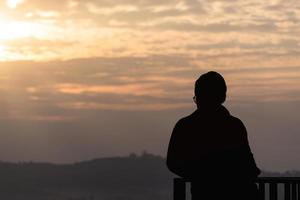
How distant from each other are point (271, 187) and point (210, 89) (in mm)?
2742

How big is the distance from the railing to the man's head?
6.82 ft

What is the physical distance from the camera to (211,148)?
7.89 m

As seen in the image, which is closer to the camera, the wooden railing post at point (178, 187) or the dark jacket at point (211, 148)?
the dark jacket at point (211, 148)

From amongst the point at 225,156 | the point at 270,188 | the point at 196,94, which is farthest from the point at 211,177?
the point at 270,188

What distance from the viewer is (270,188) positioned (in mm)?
10094

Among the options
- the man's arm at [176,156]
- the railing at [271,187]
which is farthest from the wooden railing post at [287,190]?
the man's arm at [176,156]

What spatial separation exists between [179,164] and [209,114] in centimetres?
52

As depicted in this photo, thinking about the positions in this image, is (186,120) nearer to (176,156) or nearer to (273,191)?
(176,156)

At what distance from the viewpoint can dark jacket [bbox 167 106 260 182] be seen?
308 inches

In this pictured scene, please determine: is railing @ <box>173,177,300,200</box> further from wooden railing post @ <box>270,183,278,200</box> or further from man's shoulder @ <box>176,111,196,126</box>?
man's shoulder @ <box>176,111,196,126</box>

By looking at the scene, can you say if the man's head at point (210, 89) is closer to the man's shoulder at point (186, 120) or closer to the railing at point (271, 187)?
the man's shoulder at point (186, 120)

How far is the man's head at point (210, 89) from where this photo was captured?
25.2 ft

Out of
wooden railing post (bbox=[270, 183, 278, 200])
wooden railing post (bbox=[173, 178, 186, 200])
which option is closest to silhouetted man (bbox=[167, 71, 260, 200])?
wooden railing post (bbox=[173, 178, 186, 200])

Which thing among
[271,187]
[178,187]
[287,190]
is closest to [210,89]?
[178,187]
